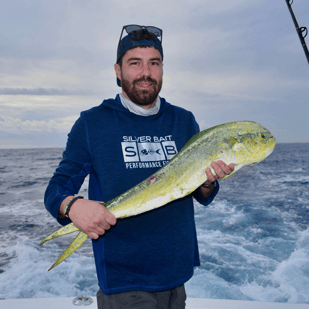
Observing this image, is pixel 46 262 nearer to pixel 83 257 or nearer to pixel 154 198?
pixel 83 257

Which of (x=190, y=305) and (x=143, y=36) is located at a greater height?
(x=143, y=36)

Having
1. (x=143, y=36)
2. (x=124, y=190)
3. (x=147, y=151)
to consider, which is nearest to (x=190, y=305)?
(x=124, y=190)

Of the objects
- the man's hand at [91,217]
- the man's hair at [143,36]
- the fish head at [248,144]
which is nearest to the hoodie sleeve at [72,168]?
the man's hand at [91,217]

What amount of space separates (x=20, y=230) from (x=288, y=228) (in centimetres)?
1097

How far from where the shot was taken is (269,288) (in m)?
6.73

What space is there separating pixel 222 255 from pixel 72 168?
25.8 ft

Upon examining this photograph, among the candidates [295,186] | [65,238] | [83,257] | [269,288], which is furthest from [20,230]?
[295,186]

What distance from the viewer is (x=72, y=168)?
1.77 metres

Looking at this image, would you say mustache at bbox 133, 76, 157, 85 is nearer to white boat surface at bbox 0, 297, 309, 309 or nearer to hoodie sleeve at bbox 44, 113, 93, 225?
hoodie sleeve at bbox 44, 113, 93, 225

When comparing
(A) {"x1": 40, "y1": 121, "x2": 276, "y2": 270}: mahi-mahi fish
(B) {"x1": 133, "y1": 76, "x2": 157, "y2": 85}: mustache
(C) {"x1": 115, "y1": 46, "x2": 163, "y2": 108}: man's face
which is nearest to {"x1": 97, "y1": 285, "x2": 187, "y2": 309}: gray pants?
(A) {"x1": 40, "y1": 121, "x2": 276, "y2": 270}: mahi-mahi fish

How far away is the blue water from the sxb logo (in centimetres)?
544

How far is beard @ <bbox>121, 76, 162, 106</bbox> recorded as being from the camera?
1.96 m

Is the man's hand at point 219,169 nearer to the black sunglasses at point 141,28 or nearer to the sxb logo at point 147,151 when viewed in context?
the sxb logo at point 147,151

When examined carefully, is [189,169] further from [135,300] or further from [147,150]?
[135,300]
